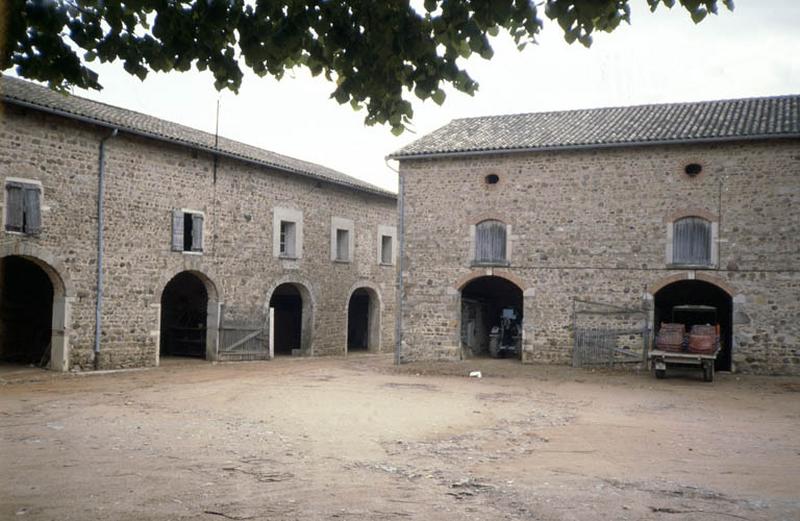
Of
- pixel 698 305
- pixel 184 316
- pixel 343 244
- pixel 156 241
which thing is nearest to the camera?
pixel 156 241

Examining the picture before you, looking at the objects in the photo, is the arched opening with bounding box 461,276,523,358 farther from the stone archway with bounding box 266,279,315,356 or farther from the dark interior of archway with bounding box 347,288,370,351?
the dark interior of archway with bounding box 347,288,370,351

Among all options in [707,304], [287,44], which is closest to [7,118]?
[287,44]

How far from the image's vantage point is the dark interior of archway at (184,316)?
67.8 feet

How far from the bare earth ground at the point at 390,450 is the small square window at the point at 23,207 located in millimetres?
3120

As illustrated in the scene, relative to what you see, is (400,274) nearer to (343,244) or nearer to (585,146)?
(343,244)

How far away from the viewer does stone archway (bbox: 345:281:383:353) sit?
25.9 m

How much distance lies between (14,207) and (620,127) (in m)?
14.5

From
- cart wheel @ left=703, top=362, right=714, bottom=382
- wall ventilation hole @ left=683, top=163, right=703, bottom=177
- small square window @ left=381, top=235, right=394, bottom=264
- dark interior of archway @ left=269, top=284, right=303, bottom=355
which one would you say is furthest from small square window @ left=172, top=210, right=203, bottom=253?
cart wheel @ left=703, top=362, right=714, bottom=382

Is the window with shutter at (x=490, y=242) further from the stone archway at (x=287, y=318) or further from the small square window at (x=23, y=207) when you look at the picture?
the small square window at (x=23, y=207)

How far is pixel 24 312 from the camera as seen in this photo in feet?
58.7

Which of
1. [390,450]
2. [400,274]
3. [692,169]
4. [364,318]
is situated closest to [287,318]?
[364,318]

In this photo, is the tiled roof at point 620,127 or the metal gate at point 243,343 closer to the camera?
the tiled roof at point 620,127

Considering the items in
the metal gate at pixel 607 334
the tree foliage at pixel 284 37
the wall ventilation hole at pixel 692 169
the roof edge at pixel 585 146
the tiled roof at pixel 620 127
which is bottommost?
the metal gate at pixel 607 334

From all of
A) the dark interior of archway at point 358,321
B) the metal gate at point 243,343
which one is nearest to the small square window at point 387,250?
the dark interior of archway at point 358,321
